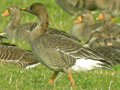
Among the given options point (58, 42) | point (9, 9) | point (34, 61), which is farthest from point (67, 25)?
point (58, 42)

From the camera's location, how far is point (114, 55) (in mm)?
9008

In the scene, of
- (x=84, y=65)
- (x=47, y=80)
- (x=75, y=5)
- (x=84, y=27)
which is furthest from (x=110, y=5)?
(x=84, y=65)

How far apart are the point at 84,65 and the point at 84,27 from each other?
7.59 meters

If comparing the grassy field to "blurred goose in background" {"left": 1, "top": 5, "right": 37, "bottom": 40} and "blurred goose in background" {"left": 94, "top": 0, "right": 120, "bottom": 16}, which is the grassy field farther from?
"blurred goose in background" {"left": 94, "top": 0, "right": 120, "bottom": 16}

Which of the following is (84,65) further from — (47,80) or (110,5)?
(110,5)

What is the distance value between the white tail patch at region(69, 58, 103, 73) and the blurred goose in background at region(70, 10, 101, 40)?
22.1 ft

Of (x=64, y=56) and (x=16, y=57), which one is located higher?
(x=64, y=56)

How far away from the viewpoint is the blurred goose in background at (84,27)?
1260 centimetres

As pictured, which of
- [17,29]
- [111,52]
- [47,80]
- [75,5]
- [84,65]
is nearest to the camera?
[84,65]

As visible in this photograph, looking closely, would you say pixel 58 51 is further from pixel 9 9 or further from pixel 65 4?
pixel 65 4

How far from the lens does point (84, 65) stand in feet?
18.6

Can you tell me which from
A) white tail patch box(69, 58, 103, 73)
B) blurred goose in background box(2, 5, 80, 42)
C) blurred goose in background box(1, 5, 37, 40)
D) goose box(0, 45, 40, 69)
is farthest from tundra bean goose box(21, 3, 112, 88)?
blurred goose in background box(1, 5, 37, 40)

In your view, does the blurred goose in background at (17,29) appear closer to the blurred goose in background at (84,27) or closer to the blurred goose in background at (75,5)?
the blurred goose in background at (84,27)

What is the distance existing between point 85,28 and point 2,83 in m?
7.79
